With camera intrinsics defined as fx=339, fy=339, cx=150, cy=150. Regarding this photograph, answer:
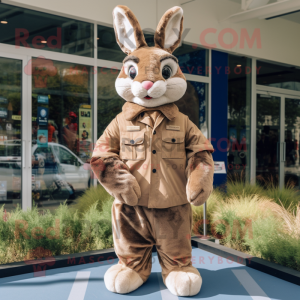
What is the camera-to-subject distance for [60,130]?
549 centimetres

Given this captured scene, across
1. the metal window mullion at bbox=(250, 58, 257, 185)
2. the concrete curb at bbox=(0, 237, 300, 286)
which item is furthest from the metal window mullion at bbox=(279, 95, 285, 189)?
the concrete curb at bbox=(0, 237, 300, 286)

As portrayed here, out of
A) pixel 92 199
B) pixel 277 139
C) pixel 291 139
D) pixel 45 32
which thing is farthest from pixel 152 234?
pixel 291 139

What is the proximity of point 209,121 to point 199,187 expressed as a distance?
505 cm

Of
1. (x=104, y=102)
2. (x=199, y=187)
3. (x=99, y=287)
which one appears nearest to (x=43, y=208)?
(x=104, y=102)

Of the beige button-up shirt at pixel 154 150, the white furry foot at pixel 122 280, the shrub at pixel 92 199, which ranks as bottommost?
the white furry foot at pixel 122 280

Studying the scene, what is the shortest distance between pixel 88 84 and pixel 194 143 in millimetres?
3537

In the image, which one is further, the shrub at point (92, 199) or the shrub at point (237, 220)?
the shrub at point (92, 199)

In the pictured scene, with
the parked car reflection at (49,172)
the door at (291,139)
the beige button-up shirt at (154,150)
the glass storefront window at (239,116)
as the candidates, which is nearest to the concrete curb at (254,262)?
the beige button-up shirt at (154,150)

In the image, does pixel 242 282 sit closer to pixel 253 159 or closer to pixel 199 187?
pixel 199 187

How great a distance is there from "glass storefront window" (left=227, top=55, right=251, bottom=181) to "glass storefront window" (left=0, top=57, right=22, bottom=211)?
4607 mm

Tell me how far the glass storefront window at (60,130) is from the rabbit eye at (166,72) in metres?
3.18

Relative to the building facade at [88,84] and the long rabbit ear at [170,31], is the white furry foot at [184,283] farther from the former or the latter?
the building facade at [88,84]

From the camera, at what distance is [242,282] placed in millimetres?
2805

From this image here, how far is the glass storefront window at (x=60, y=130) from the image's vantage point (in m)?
5.24
